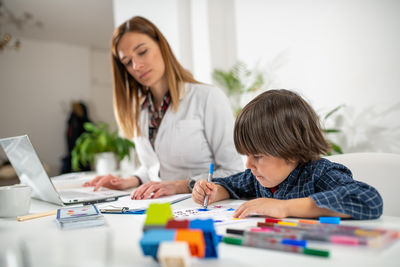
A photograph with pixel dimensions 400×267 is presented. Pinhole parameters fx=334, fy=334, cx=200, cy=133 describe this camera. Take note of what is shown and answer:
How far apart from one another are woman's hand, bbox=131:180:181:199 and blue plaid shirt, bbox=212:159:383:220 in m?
0.17

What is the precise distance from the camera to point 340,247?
0.54m

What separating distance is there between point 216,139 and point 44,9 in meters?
4.21

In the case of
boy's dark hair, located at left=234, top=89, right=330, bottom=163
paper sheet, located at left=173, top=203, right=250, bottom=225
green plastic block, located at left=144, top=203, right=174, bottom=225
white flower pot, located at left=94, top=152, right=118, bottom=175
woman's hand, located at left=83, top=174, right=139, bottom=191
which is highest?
boy's dark hair, located at left=234, top=89, right=330, bottom=163

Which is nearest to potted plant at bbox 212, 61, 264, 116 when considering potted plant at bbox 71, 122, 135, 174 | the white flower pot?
potted plant at bbox 71, 122, 135, 174

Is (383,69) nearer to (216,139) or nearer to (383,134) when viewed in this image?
(383,134)

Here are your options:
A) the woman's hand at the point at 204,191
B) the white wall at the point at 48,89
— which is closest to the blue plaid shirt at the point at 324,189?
the woman's hand at the point at 204,191

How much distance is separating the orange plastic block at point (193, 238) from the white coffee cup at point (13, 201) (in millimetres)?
654

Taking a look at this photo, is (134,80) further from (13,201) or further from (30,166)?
(13,201)

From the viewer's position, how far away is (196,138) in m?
1.46

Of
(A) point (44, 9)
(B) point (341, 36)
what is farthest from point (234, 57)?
(A) point (44, 9)

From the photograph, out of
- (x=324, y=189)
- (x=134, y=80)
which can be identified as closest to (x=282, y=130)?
(x=324, y=189)

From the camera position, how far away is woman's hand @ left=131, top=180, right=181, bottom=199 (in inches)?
43.7

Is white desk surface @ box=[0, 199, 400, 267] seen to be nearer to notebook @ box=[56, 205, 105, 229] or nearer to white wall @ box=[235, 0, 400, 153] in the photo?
notebook @ box=[56, 205, 105, 229]

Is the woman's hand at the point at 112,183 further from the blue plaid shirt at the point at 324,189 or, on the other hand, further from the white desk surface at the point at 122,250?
the white desk surface at the point at 122,250
